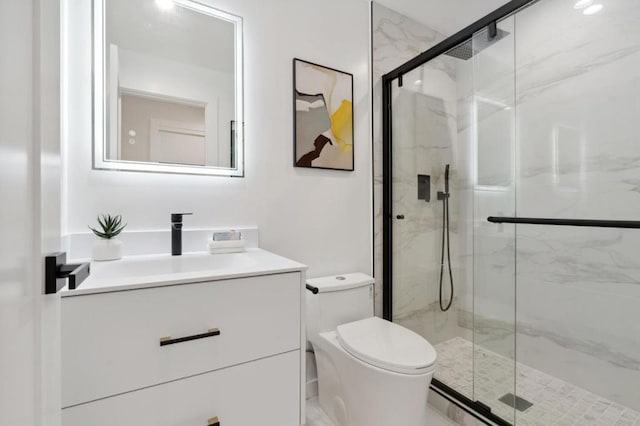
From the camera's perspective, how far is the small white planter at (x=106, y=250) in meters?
1.12

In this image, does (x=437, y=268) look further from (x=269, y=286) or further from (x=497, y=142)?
(x=269, y=286)

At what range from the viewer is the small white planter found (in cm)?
112

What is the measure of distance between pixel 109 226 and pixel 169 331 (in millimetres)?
587

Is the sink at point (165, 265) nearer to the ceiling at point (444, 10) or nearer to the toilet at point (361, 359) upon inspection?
the toilet at point (361, 359)

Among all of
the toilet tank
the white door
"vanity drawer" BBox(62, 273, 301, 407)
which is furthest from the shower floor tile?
the white door

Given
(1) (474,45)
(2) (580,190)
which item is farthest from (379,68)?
(2) (580,190)

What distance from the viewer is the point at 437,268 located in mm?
2027

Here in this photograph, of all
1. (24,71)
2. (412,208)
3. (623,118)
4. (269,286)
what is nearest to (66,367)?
(269,286)

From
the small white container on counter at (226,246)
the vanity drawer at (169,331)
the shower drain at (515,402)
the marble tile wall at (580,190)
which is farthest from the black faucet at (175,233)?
the marble tile wall at (580,190)

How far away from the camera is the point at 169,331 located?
2.73 feet

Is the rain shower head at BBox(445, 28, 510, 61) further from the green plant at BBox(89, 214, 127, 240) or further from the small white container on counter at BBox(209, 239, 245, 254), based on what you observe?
the green plant at BBox(89, 214, 127, 240)

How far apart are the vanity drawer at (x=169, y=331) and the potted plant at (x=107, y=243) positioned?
1.49 ft

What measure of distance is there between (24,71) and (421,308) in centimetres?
211

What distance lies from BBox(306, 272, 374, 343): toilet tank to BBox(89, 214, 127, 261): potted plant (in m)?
0.86
